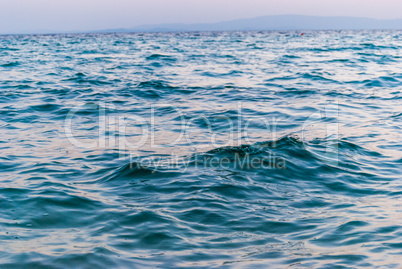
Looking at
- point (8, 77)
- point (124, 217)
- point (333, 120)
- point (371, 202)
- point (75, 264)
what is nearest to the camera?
point (75, 264)

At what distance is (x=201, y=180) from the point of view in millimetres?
6879

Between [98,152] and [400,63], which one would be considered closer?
[98,152]

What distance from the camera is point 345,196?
20.6 feet

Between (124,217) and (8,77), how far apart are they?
16.3m

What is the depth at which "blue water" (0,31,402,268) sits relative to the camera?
15.4 ft

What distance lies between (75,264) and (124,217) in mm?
1171

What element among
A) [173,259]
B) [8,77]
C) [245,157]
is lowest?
[173,259]

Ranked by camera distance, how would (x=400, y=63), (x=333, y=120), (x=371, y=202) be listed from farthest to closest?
(x=400, y=63) → (x=333, y=120) → (x=371, y=202)

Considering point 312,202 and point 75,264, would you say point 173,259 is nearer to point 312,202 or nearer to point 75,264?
point 75,264

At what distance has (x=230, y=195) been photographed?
6.29m

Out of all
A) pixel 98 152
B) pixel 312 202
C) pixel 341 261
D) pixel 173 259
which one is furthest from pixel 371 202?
pixel 98 152

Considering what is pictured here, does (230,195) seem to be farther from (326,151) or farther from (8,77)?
(8,77)

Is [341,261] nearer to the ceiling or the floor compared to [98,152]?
Result: nearer to the floor

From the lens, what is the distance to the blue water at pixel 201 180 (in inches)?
184
